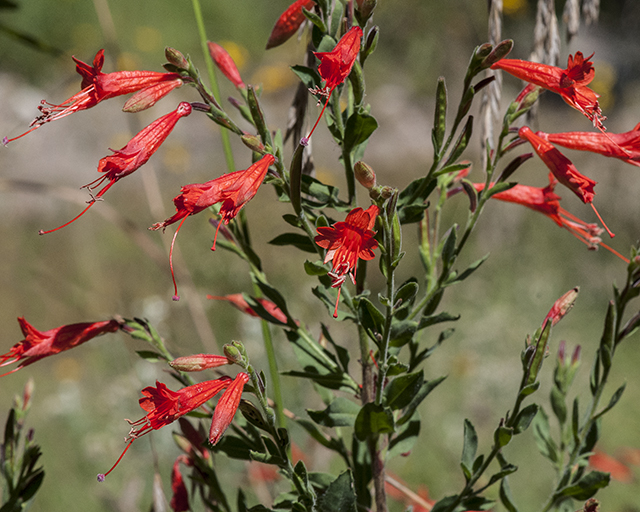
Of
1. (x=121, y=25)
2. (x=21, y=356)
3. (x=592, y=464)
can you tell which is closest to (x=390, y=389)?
(x=21, y=356)

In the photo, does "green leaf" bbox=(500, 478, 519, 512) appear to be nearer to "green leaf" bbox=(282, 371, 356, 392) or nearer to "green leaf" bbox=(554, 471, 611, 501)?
"green leaf" bbox=(554, 471, 611, 501)

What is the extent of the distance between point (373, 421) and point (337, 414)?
11cm

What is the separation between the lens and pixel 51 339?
1272 mm

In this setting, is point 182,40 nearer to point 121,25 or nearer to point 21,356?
point 121,25

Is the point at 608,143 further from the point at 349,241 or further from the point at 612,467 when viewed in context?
the point at 612,467

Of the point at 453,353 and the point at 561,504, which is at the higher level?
the point at 561,504

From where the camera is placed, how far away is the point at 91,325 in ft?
4.29

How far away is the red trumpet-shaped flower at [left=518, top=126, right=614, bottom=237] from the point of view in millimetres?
1111

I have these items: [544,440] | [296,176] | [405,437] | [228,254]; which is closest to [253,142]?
[296,176]

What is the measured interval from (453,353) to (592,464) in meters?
1.89

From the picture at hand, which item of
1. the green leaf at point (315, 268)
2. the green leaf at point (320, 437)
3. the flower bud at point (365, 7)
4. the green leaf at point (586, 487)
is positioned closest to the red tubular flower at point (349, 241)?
the green leaf at point (315, 268)

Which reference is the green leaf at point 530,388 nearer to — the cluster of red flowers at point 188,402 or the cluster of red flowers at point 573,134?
the cluster of red flowers at point 573,134

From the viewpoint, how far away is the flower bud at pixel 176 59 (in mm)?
1009

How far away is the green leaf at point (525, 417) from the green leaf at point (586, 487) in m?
0.25
